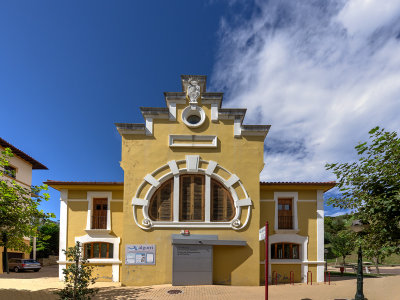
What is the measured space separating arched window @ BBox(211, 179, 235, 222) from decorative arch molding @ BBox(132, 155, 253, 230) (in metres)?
0.25

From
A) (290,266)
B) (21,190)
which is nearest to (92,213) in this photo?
(21,190)

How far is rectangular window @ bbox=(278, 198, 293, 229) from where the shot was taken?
16.6 meters

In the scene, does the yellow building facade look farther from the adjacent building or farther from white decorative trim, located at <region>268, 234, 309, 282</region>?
the adjacent building

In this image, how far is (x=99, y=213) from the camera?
1666 centimetres

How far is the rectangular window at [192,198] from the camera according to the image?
1515cm

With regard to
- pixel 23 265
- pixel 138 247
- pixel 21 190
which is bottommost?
pixel 23 265

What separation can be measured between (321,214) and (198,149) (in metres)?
8.19

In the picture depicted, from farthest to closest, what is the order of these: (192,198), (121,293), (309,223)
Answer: (309,223), (192,198), (121,293)

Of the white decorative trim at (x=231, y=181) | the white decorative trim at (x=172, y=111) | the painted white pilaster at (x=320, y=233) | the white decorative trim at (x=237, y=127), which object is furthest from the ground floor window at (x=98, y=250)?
the painted white pilaster at (x=320, y=233)

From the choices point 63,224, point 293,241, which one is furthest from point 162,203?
point 293,241

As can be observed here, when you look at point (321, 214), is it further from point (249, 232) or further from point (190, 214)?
point (190, 214)

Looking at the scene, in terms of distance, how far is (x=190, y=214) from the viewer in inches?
596

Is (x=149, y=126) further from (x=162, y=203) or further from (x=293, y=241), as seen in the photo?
(x=293, y=241)

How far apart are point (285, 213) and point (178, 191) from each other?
6624mm
